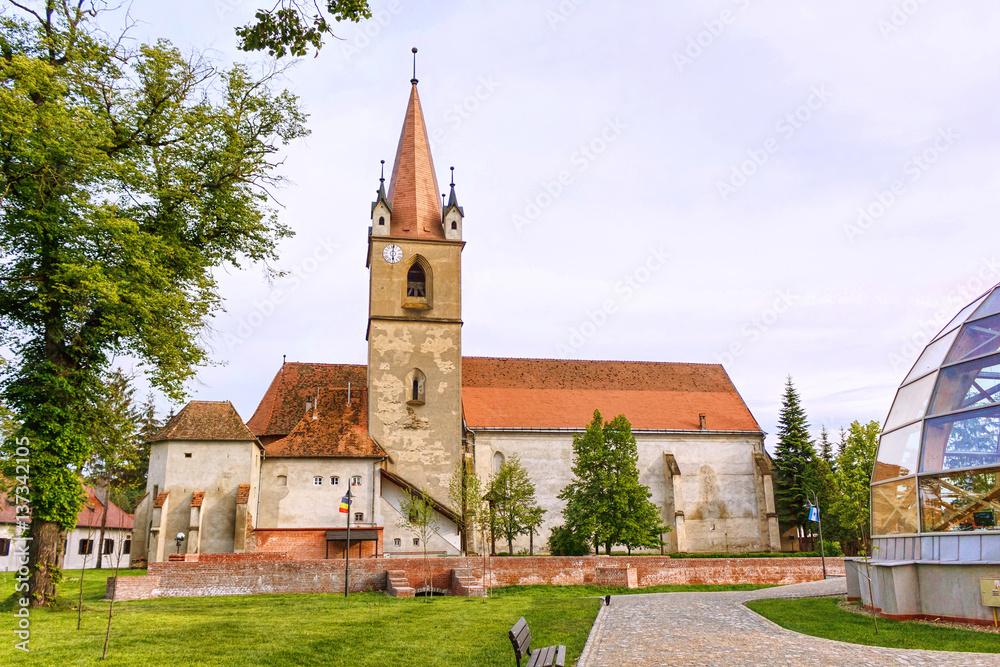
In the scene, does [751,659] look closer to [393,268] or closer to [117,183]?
[117,183]

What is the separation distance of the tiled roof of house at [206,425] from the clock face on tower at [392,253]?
11.8 m

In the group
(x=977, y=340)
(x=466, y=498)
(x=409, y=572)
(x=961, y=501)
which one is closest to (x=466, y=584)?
(x=409, y=572)

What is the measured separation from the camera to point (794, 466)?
48.7 m

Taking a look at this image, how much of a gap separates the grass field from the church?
12.1 m

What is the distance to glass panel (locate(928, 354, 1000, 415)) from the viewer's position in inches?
650

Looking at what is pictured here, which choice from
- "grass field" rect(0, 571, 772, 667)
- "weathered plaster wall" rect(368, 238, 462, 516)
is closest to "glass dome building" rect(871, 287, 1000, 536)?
"grass field" rect(0, 571, 772, 667)

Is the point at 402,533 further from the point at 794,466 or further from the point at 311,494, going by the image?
the point at 794,466

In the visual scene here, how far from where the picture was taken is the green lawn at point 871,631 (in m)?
→ 12.4

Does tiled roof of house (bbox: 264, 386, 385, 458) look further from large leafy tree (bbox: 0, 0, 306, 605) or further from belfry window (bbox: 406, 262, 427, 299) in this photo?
large leafy tree (bbox: 0, 0, 306, 605)

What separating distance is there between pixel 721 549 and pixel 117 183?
1592 inches

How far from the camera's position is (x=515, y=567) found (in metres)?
28.4

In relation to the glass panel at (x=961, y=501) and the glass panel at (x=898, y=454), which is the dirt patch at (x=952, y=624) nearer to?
the glass panel at (x=961, y=501)

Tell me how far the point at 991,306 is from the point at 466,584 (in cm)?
1816

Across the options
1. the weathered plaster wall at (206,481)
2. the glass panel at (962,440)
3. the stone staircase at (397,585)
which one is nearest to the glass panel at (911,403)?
the glass panel at (962,440)
